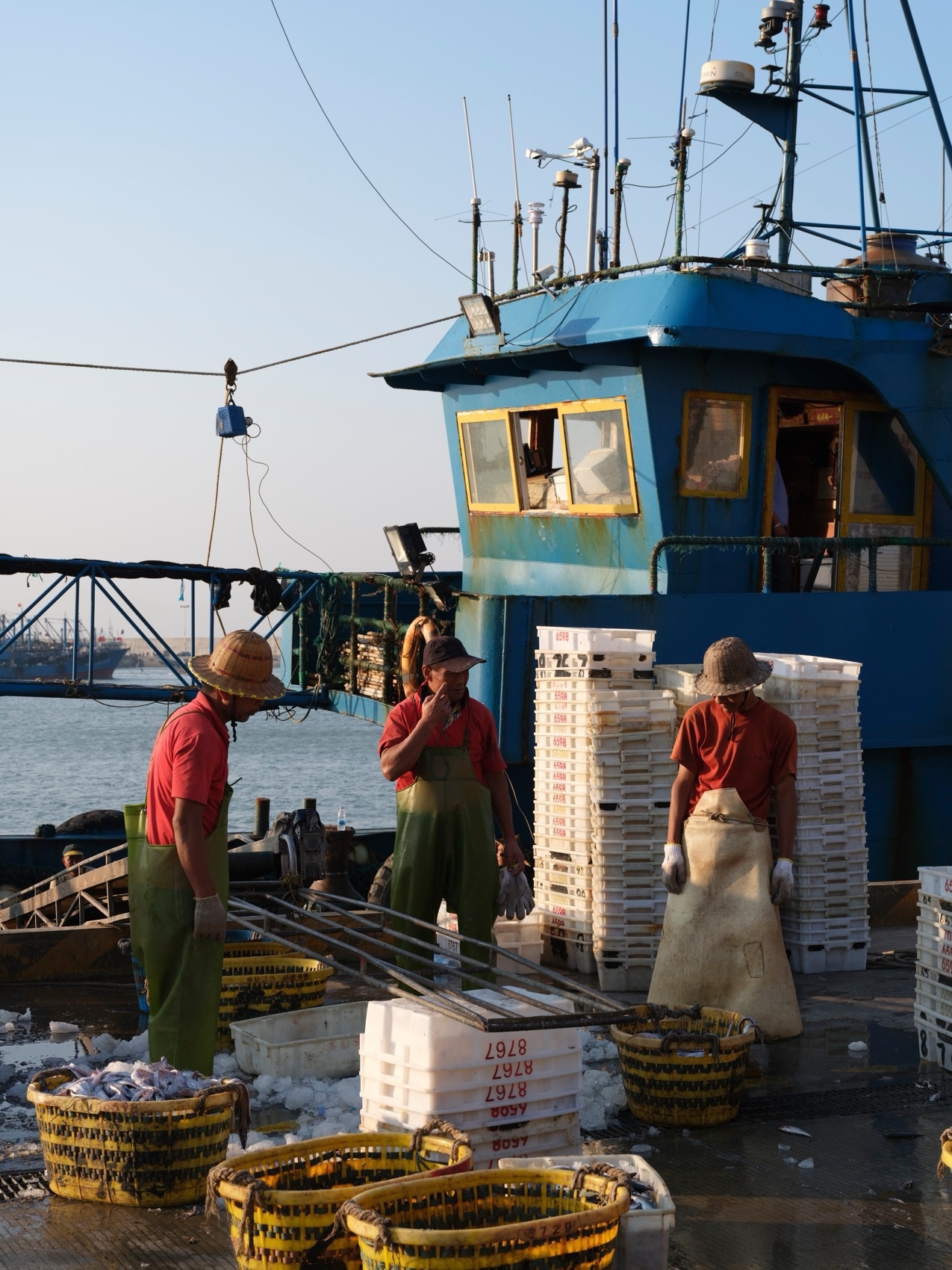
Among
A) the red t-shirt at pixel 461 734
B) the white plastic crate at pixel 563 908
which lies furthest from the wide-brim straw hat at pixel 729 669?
the white plastic crate at pixel 563 908

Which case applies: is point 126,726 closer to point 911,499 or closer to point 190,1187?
point 911,499

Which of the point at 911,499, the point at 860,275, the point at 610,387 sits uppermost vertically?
the point at 860,275

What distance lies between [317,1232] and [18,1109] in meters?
2.32

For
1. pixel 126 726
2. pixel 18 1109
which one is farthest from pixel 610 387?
pixel 126 726

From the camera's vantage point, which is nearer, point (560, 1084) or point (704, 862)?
point (560, 1084)

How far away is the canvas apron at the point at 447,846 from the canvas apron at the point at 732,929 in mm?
979

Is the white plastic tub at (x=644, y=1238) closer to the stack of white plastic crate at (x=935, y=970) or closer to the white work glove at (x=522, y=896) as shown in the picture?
the stack of white plastic crate at (x=935, y=970)

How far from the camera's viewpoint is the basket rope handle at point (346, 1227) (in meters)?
3.61

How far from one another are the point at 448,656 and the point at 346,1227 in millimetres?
3250

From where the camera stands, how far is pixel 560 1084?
518 centimetres

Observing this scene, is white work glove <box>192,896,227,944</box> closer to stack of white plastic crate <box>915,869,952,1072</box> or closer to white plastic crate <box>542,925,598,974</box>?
stack of white plastic crate <box>915,869,952,1072</box>

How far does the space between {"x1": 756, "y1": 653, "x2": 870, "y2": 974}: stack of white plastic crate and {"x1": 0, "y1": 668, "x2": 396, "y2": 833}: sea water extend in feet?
69.0

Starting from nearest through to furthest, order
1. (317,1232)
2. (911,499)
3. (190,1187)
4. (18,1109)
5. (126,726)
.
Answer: (317,1232), (190,1187), (18,1109), (911,499), (126,726)

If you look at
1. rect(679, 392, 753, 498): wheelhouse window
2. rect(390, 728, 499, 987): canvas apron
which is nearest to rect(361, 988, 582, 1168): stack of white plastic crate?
rect(390, 728, 499, 987): canvas apron
